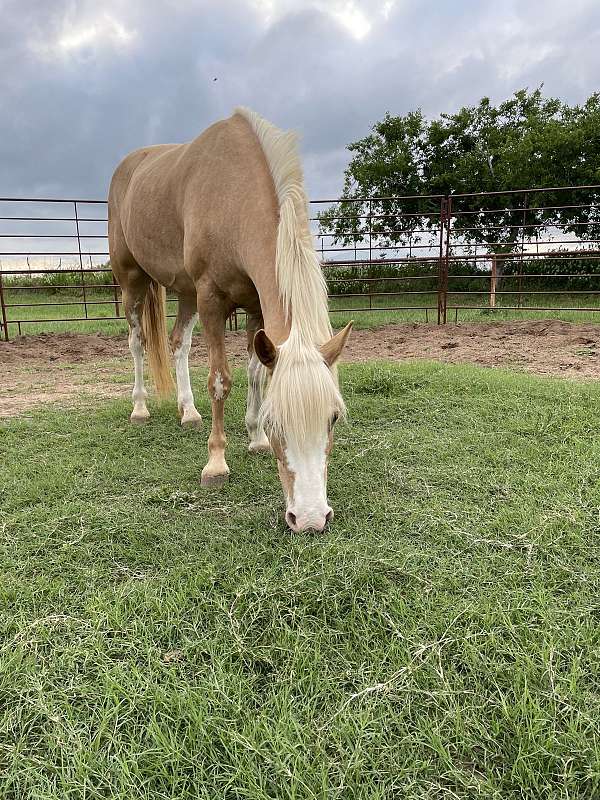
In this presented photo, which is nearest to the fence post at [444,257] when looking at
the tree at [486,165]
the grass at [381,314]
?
the grass at [381,314]

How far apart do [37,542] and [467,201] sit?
1836 cm

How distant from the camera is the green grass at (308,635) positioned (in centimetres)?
113

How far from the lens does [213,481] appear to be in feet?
9.16

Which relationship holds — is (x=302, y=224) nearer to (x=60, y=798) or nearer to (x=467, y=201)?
(x=60, y=798)

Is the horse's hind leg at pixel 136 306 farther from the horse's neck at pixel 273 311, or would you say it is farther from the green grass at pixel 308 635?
the horse's neck at pixel 273 311

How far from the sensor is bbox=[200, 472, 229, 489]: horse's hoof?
2778mm

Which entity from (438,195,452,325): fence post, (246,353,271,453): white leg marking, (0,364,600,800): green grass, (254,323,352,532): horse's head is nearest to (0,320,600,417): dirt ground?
(438,195,452,325): fence post

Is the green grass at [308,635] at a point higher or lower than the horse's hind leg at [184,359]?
lower

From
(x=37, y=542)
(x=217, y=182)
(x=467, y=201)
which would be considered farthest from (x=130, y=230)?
(x=467, y=201)

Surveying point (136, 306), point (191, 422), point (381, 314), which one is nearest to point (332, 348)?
point (191, 422)

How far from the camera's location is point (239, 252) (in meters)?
2.66

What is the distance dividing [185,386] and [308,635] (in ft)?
9.06

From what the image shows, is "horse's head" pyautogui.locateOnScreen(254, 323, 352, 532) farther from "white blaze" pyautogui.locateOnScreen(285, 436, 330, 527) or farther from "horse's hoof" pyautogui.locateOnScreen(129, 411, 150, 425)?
"horse's hoof" pyautogui.locateOnScreen(129, 411, 150, 425)

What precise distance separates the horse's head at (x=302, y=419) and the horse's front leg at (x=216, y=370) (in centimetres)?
100
